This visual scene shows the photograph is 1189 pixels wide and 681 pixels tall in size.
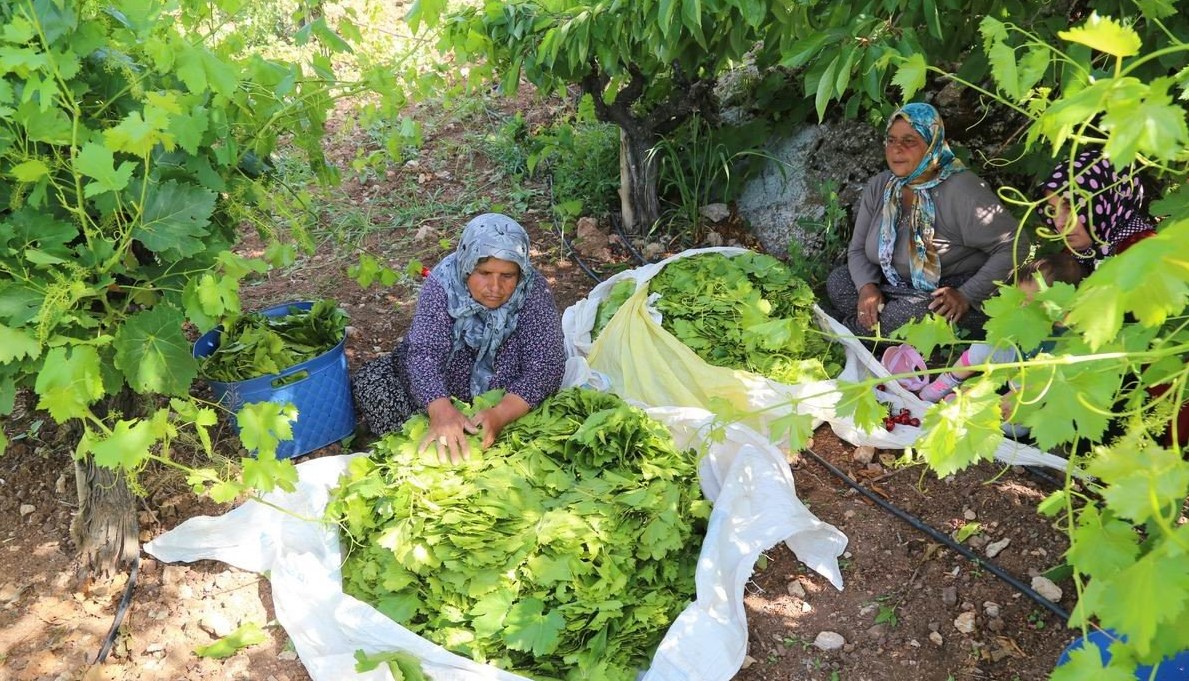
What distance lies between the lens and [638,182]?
4969 mm

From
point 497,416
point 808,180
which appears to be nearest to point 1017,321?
point 497,416

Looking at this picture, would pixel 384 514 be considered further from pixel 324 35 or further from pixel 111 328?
pixel 324 35

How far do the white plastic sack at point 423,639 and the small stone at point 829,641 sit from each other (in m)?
0.21

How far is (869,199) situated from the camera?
4.04 meters

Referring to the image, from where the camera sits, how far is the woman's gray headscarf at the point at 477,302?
306 cm

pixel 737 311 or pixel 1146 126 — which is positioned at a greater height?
pixel 1146 126

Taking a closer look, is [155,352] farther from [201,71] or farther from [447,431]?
[447,431]

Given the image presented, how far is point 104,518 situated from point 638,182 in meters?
3.29

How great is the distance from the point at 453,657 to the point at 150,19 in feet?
6.66

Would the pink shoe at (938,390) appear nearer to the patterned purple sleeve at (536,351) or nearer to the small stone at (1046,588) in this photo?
the small stone at (1046,588)

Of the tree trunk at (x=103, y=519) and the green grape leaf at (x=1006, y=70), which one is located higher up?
Answer: the green grape leaf at (x=1006, y=70)

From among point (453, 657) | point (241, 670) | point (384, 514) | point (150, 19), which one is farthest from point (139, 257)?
point (453, 657)

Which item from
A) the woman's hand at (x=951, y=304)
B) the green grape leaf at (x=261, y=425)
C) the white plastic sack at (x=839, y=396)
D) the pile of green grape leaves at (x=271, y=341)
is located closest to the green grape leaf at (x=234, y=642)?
the green grape leaf at (x=261, y=425)

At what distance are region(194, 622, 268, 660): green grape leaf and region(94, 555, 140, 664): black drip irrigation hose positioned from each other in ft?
0.90
